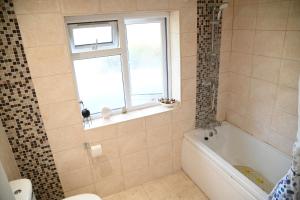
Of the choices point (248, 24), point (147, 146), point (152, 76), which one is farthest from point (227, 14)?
point (147, 146)

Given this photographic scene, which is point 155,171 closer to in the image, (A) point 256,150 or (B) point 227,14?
(A) point 256,150

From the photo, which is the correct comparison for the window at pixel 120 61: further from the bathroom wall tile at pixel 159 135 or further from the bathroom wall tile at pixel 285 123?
the bathroom wall tile at pixel 285 123

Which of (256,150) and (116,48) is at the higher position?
(116,48)

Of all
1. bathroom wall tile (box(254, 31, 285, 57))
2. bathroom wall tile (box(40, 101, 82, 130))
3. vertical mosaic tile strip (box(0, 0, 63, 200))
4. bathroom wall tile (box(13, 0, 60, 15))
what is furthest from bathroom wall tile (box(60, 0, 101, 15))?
bathroom wall tile (box(254, 31, 285, 57))

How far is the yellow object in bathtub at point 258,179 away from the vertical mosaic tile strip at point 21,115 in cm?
199

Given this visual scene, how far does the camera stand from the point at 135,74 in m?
2.39

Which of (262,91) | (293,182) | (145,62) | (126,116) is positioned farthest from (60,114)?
(262,91)

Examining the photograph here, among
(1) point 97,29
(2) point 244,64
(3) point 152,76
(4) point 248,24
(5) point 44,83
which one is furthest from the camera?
(3) point 152,76

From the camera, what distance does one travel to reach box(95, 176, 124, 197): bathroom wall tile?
2266 millimetres

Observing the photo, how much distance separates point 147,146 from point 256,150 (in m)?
1.21

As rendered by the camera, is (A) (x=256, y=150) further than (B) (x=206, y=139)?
No

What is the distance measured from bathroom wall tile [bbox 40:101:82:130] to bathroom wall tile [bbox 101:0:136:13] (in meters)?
0.86

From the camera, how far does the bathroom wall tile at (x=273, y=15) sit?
184cm

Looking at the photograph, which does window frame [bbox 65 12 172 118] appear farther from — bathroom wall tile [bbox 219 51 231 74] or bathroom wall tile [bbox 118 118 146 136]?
bathroom wall tile [bbox 219 51 231 74]
